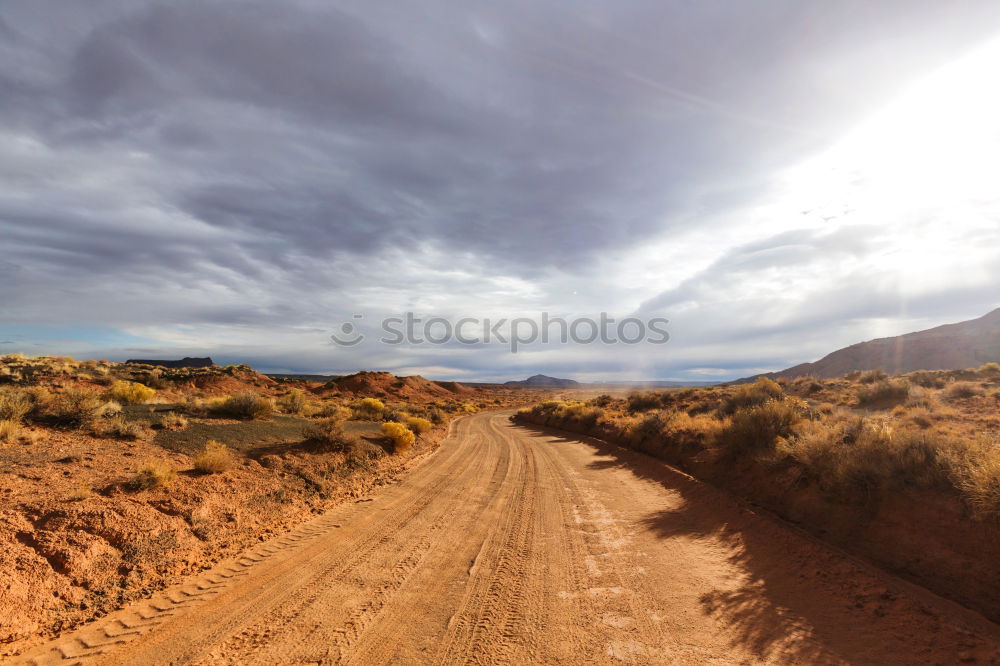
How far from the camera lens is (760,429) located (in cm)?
1243

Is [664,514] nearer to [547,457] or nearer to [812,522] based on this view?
[812,522]

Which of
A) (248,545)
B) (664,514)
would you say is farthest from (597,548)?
(248,545)

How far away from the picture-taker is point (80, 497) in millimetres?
6527

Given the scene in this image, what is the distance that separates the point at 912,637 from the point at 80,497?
11.0m

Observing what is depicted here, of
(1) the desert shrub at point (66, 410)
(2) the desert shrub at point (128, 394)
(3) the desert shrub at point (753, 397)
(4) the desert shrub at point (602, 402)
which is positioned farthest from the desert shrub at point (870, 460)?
(4) the desert shrub at point (602, 402)

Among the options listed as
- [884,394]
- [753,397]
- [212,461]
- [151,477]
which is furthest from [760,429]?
[884,394]

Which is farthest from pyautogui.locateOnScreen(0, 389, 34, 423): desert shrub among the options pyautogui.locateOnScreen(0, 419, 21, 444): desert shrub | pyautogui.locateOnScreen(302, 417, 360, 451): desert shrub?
pyautogui.locateOnScreen(302, 417, 360, 451): desert shrub

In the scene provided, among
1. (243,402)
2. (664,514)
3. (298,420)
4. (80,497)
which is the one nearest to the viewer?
(80,497)

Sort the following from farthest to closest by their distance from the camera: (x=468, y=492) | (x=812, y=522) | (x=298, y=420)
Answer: (x=298, y=420), (x=468, y=492), (x=812, y=522)

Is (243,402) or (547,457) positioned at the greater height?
(243,402)

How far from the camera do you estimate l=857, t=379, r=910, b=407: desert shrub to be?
21.3m

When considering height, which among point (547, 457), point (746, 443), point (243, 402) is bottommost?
point (547, 457)

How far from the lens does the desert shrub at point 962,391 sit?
19609mm

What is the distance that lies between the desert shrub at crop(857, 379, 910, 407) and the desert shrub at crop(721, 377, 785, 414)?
14.6ft
